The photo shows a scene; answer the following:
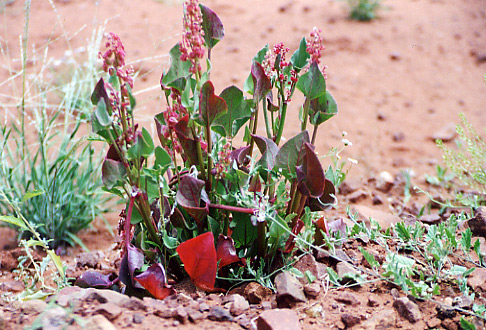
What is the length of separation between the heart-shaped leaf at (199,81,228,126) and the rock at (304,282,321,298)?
537mm

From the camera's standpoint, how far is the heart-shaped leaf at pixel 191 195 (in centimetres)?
130

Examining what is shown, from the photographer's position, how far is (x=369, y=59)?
4.35 meters

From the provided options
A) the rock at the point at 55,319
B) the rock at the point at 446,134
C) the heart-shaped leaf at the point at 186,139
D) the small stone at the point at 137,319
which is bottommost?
the rock at the point at 446,134

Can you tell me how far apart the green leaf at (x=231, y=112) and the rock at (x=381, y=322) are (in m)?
0.63

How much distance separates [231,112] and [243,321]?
0.56 meters

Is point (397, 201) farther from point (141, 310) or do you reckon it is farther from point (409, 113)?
point (141, 310)

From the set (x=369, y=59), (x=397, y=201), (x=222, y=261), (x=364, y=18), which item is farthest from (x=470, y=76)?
(x=222, y=261)

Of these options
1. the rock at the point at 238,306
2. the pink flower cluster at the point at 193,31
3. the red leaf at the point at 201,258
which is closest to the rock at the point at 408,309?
the rock at the point at 238,306

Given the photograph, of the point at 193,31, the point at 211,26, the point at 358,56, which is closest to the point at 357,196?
the point at 211,26

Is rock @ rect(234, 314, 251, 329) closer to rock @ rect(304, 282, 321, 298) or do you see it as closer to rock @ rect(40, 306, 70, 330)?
rock @ rect(304, 282, 321, 298)

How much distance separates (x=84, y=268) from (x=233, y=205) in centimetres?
92

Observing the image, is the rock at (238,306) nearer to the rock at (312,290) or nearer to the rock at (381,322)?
the rock at (312,290)

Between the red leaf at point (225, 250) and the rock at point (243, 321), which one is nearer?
the rock at point (243, 321)

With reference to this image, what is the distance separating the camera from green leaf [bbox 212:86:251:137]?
1327mm
